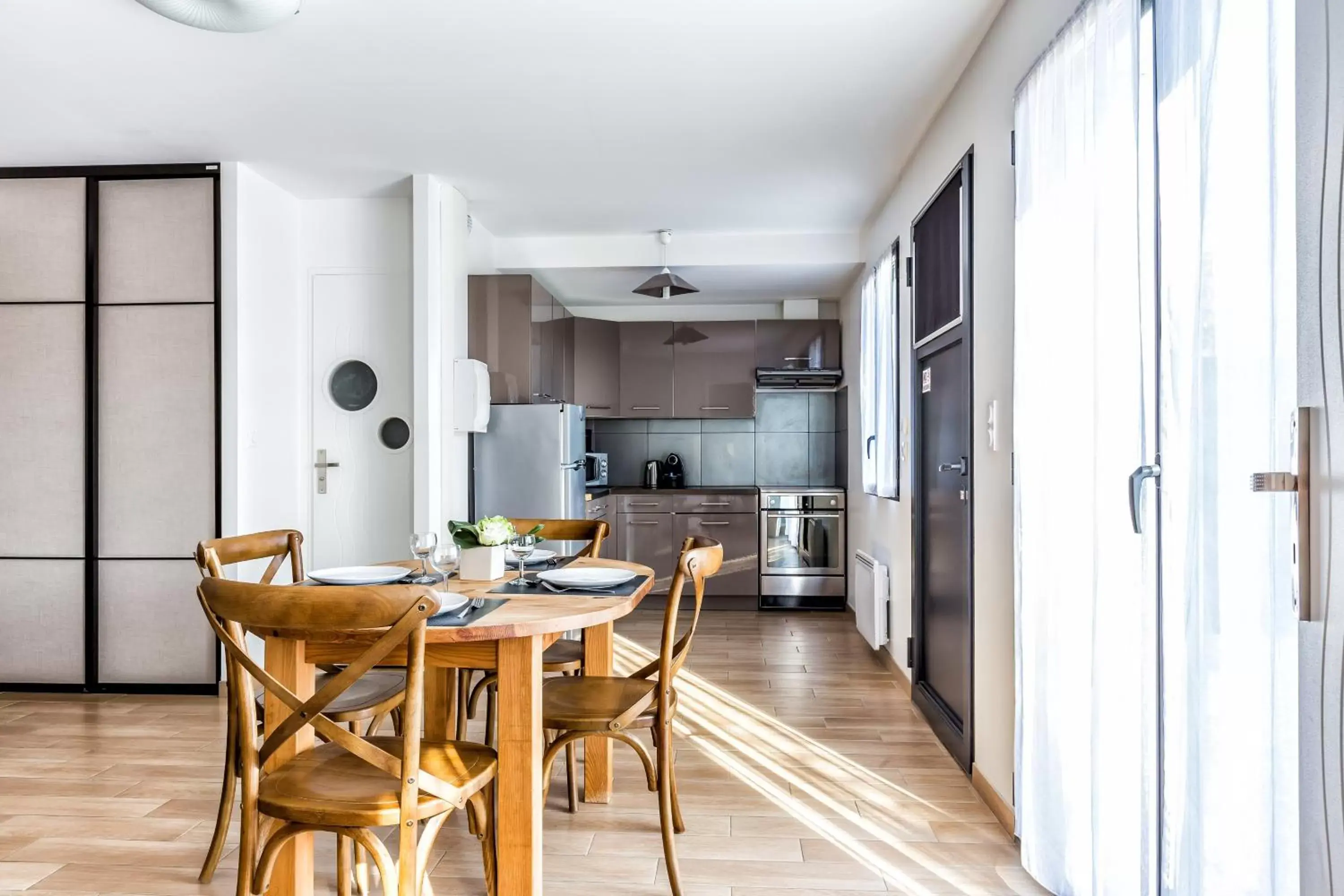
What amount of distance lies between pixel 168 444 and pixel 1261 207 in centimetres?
449

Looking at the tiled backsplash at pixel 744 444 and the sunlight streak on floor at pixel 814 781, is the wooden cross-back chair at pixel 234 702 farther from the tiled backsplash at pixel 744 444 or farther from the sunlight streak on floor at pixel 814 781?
the tiled backsplash at pixel 744 444

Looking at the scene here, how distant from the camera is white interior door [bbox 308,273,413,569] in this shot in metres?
4.55

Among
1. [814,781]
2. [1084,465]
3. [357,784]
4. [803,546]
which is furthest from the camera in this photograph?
[803,546]

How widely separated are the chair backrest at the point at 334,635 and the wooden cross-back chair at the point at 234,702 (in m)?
0.18

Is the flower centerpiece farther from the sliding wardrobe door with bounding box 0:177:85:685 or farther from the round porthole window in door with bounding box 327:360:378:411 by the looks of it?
the sliding wardrobe door with bounding box 0:177:85:685

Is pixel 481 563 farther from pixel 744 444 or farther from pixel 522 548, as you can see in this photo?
pixel 744 444

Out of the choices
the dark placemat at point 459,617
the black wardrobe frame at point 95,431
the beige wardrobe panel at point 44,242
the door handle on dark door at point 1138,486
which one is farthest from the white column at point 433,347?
the door handle on dark door at point 1138,486

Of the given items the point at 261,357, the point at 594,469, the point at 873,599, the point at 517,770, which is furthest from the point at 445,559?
the point at 594,469

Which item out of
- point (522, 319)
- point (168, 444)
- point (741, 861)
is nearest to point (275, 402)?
point (168, 444)

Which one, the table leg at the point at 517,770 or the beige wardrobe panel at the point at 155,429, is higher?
the beige wardrobe panel at the point at 155,429

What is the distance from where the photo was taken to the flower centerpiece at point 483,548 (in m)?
2.37

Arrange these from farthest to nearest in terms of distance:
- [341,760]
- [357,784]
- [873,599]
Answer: [873,599]
[341,760]
[357,784]

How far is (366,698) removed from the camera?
2213mm

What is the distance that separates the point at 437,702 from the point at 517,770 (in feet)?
1.93
